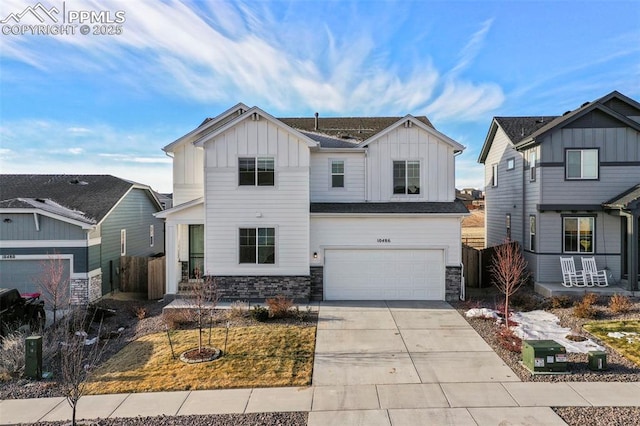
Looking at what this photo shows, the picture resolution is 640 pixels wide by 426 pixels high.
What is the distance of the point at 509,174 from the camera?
19656mm

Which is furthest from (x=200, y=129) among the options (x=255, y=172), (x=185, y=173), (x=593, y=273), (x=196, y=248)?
(x=593, y=273)

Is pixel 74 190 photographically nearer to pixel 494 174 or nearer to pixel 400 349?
pixel 400 349

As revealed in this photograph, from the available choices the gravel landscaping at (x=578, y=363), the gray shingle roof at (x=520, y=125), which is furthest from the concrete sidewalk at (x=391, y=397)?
the gray shingle roof at (x=520, y=125)

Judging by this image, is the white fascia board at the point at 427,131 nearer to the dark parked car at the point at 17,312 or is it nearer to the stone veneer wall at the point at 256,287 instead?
the stone veneer wall at the point at 256,287

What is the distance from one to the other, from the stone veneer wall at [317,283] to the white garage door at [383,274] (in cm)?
18

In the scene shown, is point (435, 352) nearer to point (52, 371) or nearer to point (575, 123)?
point (52, 371)

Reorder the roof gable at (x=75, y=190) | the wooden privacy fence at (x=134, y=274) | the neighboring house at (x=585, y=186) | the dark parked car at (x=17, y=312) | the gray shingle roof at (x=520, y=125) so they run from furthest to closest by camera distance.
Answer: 1. the gray shingle roof at (x=520, y=125)
2. the wooden privacy fence at (x=134, y=274)
3. the roof gable at (x=75, y=190)
4. the neighboring house at (x=585, y=186)
5. the dark parked car at (x=17, y=312)

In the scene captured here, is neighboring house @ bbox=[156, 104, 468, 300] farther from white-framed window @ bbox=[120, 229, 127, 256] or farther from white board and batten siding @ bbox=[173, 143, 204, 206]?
white-framed window @ bbox=[120, 229, 127, 256]

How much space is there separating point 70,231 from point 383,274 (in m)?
12.8

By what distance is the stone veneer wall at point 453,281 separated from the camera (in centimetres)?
1509

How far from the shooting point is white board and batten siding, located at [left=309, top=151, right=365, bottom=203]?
52.7 feet

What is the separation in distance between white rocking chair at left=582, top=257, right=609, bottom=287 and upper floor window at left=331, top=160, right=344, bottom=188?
10.2m

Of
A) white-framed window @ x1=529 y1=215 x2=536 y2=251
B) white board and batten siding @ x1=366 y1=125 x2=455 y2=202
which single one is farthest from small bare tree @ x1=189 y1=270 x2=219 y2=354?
white-framed window @ x1=529 y1=215 x2=536 y2=251

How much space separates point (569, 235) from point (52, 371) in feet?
59.6
